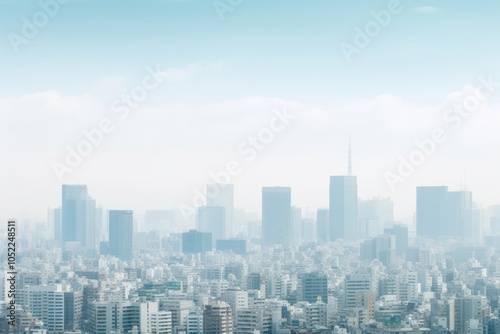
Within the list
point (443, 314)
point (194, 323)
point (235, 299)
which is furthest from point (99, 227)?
point (443, 314)

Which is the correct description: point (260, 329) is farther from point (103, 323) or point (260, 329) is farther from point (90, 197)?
point (90, 197)

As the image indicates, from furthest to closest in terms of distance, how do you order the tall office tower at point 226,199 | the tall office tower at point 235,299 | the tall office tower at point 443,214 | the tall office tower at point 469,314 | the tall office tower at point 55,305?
the tall office tower at point 443,214, the tall office tower at point 226,199, the tall office tower at point 55,305, the tall office tower at point 235,299, the tall office tower at point 469,314

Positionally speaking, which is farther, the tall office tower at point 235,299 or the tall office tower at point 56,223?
the tall office tower at point 56,223

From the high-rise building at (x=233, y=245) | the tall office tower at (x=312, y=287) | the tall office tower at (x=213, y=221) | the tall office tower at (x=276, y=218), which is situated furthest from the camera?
the high-rise building at (x=233, y=245)

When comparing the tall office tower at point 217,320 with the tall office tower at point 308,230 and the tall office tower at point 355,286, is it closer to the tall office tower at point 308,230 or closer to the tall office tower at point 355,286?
the tall office tower at point 355,286

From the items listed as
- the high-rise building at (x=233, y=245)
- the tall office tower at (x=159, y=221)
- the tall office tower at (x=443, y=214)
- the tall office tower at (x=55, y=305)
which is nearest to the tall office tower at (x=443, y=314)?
the tall office tower at (x=55, y=305)

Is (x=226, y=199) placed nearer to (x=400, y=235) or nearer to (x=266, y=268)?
(x=266, y=268)

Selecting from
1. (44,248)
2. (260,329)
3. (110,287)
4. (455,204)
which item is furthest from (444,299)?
(44,248)

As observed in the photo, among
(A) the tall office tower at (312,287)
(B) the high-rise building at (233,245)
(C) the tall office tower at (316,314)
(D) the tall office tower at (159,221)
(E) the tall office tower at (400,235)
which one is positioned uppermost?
(D) the tall office tower at (159,221)
